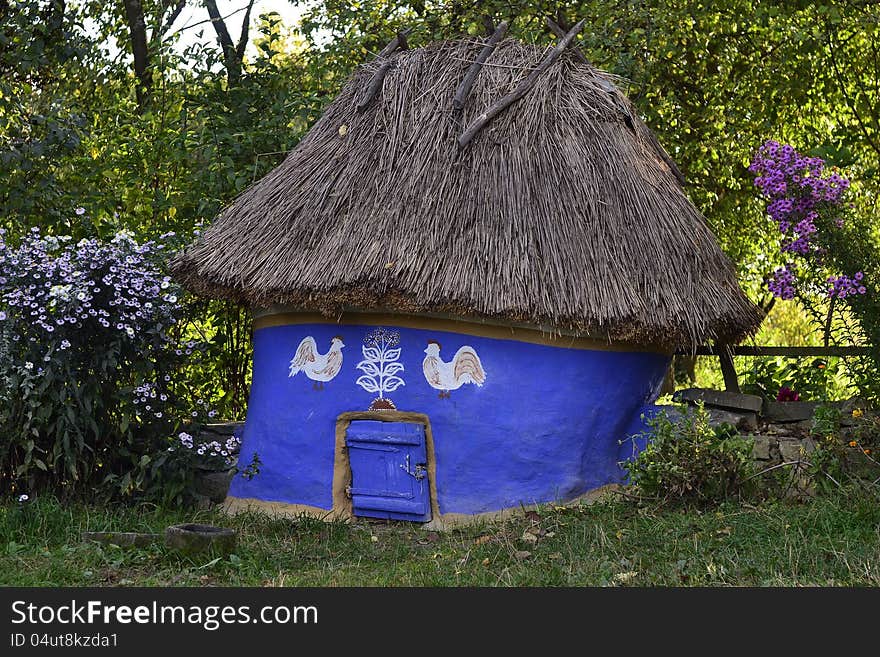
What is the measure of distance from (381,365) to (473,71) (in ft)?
7.51

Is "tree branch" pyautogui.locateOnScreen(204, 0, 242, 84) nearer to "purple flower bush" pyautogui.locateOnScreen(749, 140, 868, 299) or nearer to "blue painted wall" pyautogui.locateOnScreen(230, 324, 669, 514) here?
"blue painted wall" pyautogui.locateOnScreen(230, 324, 669, 514)

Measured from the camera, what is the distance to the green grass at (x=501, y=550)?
5039mm

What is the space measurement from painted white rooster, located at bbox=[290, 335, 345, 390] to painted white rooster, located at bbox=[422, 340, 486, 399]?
630mm

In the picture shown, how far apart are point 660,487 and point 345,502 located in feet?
6.79

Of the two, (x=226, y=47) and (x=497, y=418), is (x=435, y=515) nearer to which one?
(x=497, y=418)

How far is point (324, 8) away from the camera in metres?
11.2

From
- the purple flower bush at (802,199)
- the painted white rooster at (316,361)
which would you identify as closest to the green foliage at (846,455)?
the purple flower bush at (802,199)

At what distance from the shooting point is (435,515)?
671cm

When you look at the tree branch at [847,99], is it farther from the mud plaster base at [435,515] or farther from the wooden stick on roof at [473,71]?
the mud plaster base at [435,515]

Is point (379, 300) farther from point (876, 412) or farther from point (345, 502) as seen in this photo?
point (876, 412)

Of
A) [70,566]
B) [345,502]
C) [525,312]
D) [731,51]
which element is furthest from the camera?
[731,51]

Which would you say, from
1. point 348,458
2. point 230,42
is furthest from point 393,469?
point 230,42

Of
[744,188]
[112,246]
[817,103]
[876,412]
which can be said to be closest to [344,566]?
[112,246]

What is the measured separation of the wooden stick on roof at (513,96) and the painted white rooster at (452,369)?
4.77ft
